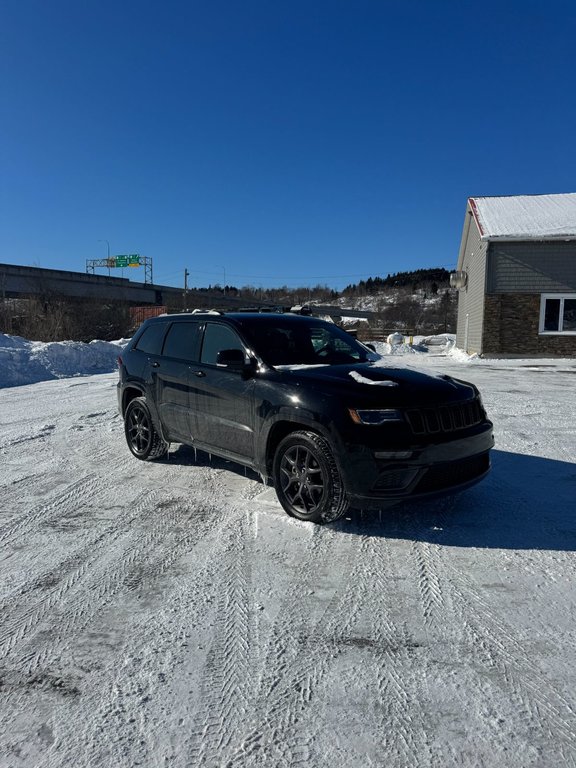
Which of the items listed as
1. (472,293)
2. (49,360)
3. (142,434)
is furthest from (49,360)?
(472,293)

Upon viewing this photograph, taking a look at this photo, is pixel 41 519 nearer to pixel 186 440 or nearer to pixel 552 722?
pixel 186 440

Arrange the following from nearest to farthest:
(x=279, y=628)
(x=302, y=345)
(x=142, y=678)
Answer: (x=142, y=678) < (x=279, y=628) < (x=302, y=345)

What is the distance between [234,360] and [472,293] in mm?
23495

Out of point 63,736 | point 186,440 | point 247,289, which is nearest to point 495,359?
point 186,440

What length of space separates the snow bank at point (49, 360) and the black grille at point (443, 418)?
1362 cm

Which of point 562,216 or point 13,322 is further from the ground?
point 562,216

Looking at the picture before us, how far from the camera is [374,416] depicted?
3.78 m

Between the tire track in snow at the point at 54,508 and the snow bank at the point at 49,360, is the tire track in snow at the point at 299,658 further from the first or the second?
the snow bank at the point at 49,360

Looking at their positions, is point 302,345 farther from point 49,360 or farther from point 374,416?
point 49,360

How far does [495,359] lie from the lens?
21391 millimetres

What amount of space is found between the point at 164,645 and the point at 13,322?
29182 mm

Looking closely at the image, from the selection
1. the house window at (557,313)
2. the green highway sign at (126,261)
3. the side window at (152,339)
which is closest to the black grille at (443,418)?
the side window at (152,339)

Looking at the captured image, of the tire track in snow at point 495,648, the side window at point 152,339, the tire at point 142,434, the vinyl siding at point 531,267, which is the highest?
the vinyl siding at point 531,267

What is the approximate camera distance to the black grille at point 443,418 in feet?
12.5
